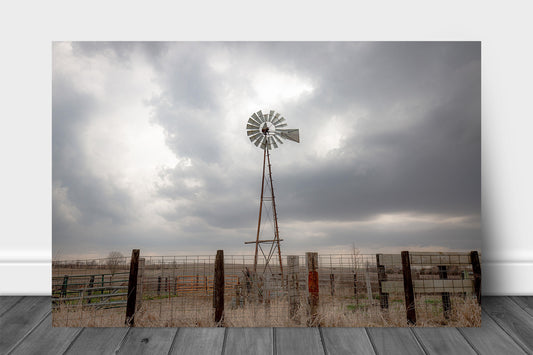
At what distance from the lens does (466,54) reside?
2908 mm

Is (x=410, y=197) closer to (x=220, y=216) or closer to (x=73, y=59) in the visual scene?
(x=220, y=216)

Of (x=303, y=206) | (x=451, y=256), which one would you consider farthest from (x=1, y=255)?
(x=451, y=256)

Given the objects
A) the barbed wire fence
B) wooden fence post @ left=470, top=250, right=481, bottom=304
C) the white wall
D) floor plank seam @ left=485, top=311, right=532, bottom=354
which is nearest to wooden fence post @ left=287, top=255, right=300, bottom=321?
the barbed wire fence

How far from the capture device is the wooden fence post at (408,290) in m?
2.82

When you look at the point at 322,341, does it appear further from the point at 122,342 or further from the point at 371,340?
the point at 122,342

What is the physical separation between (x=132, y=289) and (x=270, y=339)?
1.00 m

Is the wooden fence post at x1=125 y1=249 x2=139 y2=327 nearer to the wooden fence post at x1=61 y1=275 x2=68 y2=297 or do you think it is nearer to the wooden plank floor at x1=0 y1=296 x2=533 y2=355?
the wooden plank floor at x1=0 y1=296 x2=533 y2=355

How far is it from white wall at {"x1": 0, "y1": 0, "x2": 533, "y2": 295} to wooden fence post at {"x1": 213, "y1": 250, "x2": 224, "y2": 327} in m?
1.44

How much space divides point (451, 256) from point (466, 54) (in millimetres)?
1371

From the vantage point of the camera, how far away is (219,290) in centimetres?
288

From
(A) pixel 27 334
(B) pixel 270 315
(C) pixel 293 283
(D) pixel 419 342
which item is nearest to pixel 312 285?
(C) pixel 293 283
